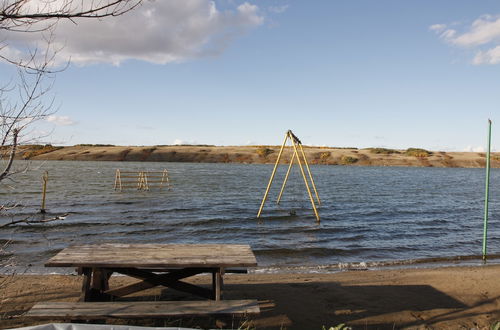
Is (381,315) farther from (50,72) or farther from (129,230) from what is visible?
(129,230)

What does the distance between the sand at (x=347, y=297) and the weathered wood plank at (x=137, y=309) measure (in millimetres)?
1086

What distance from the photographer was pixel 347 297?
24.8 ft

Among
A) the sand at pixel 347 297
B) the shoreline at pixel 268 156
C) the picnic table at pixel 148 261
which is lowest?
the sand at pixel 347 297

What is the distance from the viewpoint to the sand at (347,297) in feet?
20.9

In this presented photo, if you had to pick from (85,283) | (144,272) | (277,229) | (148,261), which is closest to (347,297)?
(144,272)

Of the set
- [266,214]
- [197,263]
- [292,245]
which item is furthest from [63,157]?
[197,263]

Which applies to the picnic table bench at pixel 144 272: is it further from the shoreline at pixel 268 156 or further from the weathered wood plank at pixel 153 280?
the shoreline at pixel 268 156

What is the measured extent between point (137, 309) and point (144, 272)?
1338mm

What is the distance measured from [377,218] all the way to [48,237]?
15403mm

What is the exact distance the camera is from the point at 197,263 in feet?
16.6

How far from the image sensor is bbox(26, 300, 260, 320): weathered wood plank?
4633 mm

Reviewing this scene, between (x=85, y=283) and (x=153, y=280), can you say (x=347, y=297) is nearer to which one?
(x=153, y=280)

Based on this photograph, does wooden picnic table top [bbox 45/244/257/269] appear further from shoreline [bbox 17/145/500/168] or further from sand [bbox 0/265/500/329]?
shoreline [bbox 17/145/500/168]

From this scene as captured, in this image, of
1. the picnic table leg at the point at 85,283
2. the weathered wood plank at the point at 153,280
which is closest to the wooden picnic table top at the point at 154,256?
the picnic table leg at the point at 85,283
